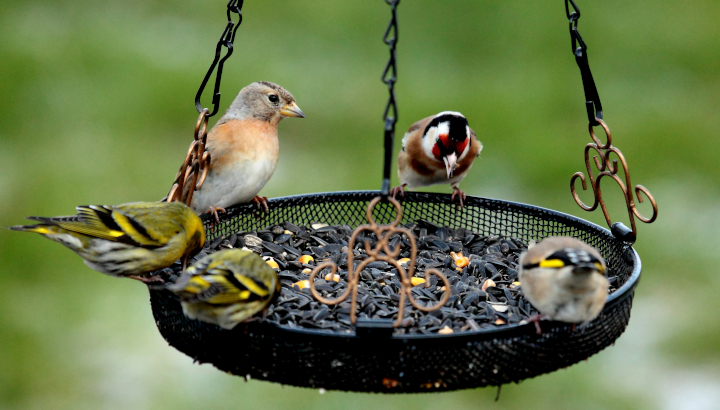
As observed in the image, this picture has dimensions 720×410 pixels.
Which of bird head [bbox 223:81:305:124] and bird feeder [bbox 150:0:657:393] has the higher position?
bird head [bbox 223:81:305:124]

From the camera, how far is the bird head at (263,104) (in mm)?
4488

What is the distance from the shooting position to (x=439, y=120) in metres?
4.54

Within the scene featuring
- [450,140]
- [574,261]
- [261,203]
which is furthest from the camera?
[450,140]

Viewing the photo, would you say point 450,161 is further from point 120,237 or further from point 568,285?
point 120,237

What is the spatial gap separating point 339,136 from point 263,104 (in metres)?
2.01

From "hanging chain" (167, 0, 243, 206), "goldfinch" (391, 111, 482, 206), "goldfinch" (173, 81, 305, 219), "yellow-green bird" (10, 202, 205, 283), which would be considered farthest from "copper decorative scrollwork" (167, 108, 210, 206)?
"goldfinch" (391, 111, 482, 206)

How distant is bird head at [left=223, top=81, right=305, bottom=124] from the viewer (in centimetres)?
449

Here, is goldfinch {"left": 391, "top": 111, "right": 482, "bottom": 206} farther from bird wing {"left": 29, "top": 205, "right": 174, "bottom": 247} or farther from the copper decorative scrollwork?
bird wing {"left": 29, "top": 205, "right": 174, "bottom": 247}

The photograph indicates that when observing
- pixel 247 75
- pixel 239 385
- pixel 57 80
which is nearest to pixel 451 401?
pixel 239 385

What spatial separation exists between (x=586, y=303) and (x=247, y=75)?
4.78m

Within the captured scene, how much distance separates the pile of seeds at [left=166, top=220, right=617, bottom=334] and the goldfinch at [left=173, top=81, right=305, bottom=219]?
0.32m

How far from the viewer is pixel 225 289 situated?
2564mm

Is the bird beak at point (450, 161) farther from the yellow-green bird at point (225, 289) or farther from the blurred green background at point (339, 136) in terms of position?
the yellow-green bird at point (225, 289)

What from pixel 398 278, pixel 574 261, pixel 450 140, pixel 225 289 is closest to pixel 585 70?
pixel 574 261
